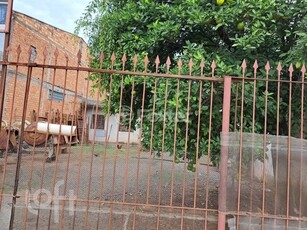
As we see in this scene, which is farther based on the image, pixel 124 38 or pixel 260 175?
pixel 124 38

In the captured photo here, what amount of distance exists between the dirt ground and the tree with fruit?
2.60 feet

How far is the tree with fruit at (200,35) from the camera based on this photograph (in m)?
3.29

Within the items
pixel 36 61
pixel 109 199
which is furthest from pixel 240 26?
pixel 36 61

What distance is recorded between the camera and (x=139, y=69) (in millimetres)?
3834

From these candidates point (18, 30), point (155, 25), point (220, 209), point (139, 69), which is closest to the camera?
point (220, 209)

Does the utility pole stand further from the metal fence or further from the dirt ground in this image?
the dirt ground

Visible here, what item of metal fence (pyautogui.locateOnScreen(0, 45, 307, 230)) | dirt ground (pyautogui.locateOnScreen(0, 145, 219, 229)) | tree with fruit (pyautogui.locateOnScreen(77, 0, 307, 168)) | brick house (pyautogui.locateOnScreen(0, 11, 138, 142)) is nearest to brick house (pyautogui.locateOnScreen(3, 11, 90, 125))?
brick house (pyautogui.locateOnScreen(0, 11, 138, 142))

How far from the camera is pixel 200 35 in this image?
419cm

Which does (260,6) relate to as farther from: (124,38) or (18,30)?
(18,30)

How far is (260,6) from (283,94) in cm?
124

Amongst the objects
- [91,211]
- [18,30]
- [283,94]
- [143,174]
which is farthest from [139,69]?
[18,30]

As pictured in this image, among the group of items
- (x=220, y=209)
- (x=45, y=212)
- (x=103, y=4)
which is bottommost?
(x=45, y=212)

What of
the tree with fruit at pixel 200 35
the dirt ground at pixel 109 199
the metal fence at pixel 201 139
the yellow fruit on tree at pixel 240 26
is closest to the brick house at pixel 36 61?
the dirt ground at pixel 109 199

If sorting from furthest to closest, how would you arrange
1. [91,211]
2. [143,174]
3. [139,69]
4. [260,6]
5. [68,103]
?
[68,103]
[143,174]
[91,211]
[139,69]
[260,6]
